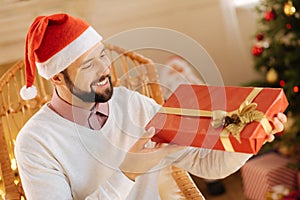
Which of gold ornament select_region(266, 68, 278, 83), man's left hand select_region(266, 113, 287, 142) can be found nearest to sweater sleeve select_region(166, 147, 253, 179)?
man's left hand select_region(266, 113, 287, 142)

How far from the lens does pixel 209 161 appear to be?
158cm

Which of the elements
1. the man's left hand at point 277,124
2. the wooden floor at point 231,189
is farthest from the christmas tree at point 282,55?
the man's left hand at point 277,124

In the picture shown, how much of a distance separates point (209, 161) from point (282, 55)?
115cm

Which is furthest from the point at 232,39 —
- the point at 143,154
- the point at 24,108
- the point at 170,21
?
the point at 143,154

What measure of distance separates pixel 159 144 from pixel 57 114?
316 mm

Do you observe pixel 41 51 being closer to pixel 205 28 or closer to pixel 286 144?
pixel 286 144

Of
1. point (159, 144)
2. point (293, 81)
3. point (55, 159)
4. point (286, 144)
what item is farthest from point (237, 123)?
point (286, 144)

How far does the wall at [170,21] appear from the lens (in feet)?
8.61

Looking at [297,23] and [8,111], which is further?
[297,23]

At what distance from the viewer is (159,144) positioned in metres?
1.43

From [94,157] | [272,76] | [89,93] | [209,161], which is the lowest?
[272,76]

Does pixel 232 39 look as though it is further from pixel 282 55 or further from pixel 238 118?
pixel 238 118

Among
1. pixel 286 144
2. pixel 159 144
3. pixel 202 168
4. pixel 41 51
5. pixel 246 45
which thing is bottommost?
pixel 286 144

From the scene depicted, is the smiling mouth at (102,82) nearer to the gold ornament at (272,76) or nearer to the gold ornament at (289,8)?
the gold ornament at (289,8)
